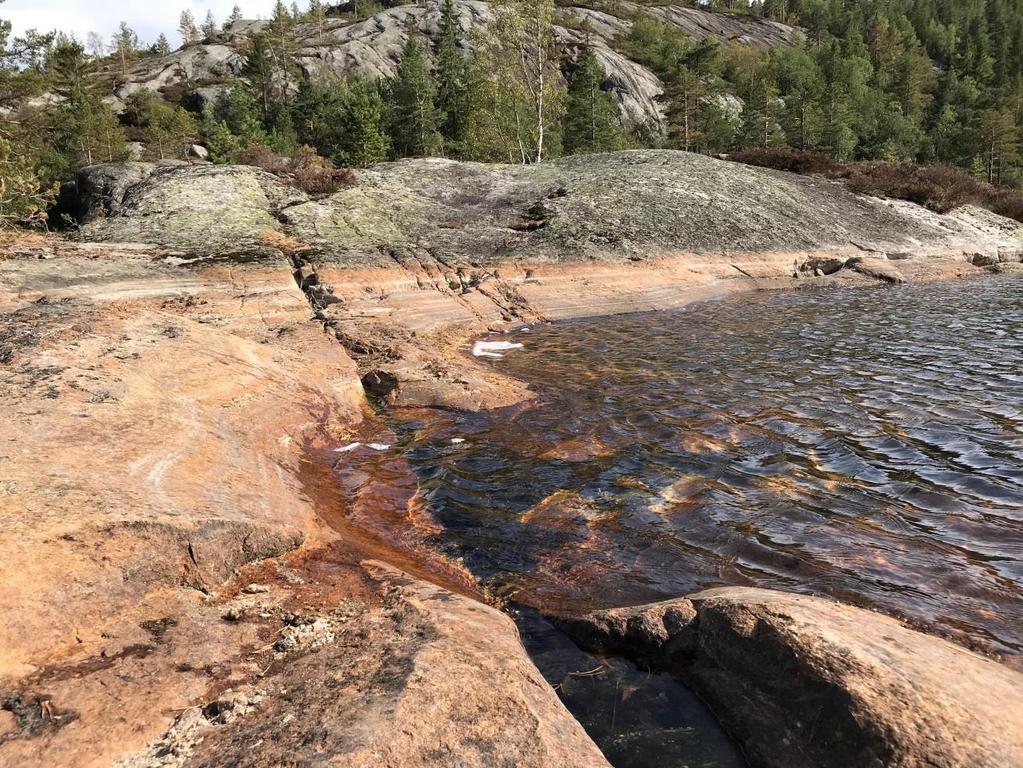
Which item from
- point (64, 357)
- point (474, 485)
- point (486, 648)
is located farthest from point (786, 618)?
point (64, 357)

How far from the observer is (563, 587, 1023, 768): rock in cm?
295

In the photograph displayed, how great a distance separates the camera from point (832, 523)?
607 centimetres

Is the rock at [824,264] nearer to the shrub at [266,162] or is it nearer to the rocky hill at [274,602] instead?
the rocky hill at [274,602]

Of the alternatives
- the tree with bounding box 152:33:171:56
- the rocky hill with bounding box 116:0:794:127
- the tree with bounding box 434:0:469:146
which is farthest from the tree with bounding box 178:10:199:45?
the tree with bounding box 434:0:469:146

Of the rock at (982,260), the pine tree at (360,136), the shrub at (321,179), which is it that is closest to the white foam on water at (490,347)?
the shrub at (321,179)

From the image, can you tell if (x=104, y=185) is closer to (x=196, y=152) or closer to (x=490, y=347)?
(x=490, y=347)

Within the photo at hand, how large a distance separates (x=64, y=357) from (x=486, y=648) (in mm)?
5919

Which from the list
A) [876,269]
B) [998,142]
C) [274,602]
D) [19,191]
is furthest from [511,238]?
[998,142]

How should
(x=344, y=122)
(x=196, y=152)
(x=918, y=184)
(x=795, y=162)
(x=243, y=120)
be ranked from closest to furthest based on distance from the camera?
(x=918, y=184) < (x=795, y=162) < (x=344, y=122) < (x=243, y=120) < (x=196, y=152)

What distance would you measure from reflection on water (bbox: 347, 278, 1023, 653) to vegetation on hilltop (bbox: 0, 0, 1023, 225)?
1246cm

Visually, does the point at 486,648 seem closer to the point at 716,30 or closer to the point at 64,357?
the point at 64,357

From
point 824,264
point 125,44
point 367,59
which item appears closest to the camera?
point 824,264

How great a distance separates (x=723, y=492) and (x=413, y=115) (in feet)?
184

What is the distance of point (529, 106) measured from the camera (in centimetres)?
4650
